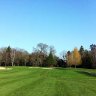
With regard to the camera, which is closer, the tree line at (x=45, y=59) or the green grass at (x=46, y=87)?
the green grass at (x=46, y=87)

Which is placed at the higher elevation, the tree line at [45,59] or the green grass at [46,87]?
the tree line at [45,59]

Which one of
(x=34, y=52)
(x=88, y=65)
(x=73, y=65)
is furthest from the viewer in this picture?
(x=34, y=52)

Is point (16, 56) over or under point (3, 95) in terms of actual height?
over

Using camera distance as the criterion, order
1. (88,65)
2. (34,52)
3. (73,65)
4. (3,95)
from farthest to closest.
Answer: (34,52) → (73,65) → (88,65) → (3,95)

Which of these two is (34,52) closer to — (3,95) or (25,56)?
(25,56)

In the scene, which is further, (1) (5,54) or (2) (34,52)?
(2) (34,52)

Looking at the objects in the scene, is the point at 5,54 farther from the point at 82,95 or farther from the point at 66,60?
the point at 82,95

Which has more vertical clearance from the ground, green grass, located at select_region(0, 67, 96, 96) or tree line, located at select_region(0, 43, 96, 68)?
tree line, located at select_region(0, 43, 96, 68)

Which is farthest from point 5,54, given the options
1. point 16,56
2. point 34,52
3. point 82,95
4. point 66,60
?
point 82,95

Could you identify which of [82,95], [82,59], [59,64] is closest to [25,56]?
[59,64]

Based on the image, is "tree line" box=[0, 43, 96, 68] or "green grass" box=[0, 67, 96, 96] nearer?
"green grass" box=[0, 67, 96, 96]

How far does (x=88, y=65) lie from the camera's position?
154625 mm

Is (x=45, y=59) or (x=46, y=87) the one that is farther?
(x=45, y=59)

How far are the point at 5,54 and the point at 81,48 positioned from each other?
165ft
